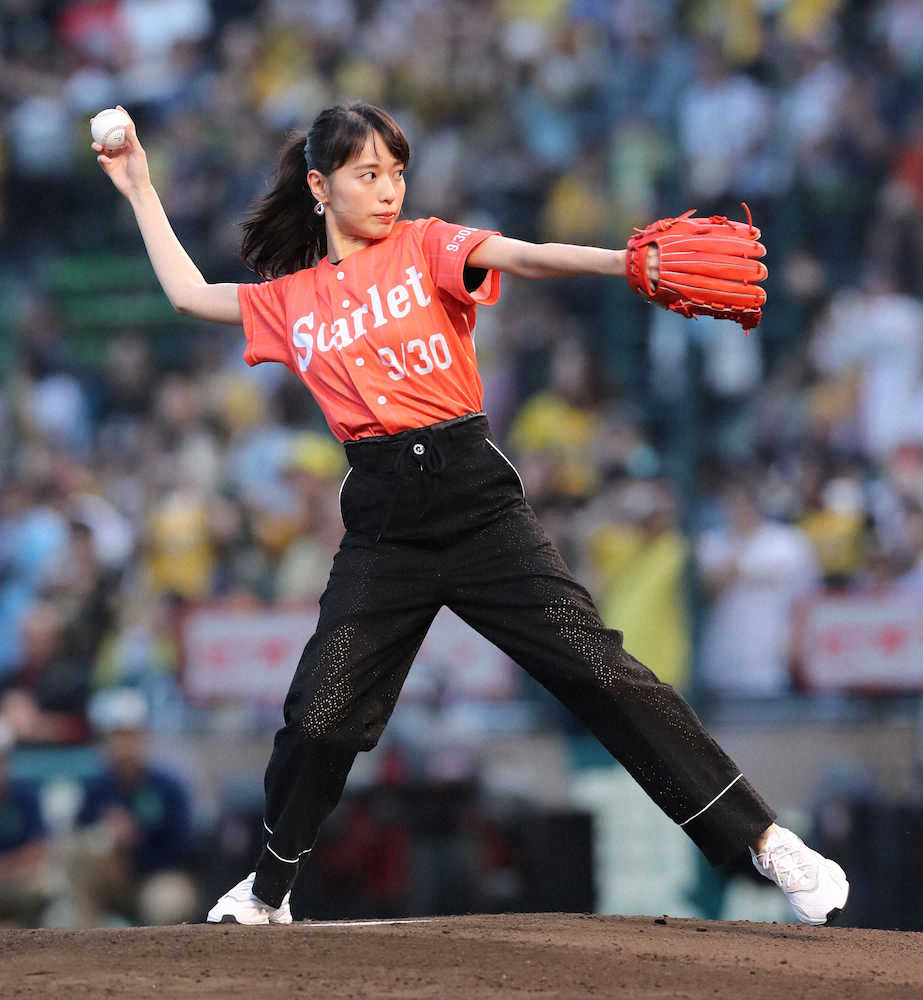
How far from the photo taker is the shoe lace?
396cm

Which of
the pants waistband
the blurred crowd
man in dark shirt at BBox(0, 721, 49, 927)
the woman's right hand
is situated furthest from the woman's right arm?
man in dark shirt at BBox(0, 721, 49, 927)

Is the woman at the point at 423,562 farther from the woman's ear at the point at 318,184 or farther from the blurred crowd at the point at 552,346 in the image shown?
the blurred crowd at the point at 552,346

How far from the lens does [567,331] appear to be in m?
8.63

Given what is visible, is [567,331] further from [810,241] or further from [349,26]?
[349,26]

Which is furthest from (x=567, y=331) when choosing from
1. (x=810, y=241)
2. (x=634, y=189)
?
(x=810, y=241)

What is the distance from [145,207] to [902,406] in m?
4.55

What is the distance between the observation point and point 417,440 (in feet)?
13.0

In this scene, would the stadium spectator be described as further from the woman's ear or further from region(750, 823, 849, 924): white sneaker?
the woman's ear

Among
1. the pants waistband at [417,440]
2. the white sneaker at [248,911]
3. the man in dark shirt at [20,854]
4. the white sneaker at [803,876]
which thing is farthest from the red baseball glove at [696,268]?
the man in dark shirt at [20,854]

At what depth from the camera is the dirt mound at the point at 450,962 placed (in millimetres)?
3457

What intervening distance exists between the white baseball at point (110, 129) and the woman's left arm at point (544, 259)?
1117 mm

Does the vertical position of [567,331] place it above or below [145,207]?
below

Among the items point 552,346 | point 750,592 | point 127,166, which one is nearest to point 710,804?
point 127,166

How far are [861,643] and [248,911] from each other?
3710mm
